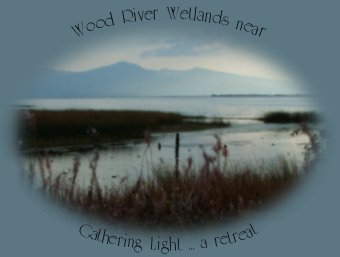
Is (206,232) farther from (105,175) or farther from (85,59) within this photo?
(85,59)

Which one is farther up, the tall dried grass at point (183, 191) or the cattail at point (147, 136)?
the cattail at point (147, 136)

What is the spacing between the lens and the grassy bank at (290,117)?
932 centimetres

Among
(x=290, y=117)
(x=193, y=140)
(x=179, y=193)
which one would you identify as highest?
(x=290, y=117)

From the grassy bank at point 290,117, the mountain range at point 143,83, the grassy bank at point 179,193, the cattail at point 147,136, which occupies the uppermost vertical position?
the mountain range at point 143,83

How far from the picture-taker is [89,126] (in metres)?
9.21

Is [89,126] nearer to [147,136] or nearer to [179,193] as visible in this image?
[147,136]

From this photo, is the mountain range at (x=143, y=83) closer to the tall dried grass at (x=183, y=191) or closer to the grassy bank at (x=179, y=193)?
the tall dried grass at (x=183, y=191)

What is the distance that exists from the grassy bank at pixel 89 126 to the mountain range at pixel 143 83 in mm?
278

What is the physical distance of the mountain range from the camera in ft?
30.2

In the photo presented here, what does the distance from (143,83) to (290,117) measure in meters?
1.93

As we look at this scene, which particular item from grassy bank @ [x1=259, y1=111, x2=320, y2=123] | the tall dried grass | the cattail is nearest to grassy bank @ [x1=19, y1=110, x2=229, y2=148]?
the cattail

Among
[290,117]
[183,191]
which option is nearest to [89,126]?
[183,191]

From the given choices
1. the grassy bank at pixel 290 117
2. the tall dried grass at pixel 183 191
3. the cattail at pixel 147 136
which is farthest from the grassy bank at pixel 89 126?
the grassy bank at pixel 290 117

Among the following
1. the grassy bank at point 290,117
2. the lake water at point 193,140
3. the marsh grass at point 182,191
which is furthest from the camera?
the grassy bank at point 290,117
